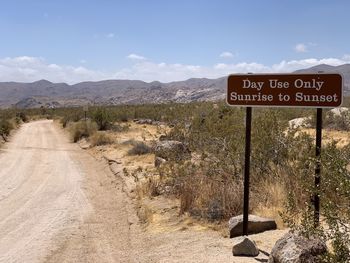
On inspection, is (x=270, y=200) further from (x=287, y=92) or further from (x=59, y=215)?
(x=59, y=215)

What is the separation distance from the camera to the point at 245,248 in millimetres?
6840

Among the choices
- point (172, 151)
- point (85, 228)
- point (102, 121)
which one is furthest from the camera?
point (102, 121)

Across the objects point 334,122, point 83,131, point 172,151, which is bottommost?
point 83,131

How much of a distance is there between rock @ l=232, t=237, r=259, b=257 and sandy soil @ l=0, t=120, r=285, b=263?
0.11m

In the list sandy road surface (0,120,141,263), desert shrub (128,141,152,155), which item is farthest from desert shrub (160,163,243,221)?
desert shrub (128,141,152,155)

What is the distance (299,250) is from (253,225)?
7.56ft

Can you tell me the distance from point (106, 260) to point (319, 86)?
424 centimetres

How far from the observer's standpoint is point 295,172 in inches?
379

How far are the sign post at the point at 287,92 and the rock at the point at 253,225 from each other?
0.58ft

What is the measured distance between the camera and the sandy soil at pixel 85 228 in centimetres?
768

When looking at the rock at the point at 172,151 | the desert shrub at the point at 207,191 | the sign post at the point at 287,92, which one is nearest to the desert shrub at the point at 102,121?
the rock at the point at 172,151

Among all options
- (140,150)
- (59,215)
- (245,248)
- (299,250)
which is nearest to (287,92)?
(245,248)

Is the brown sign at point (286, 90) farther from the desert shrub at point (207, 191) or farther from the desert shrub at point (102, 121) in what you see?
the desert shrub at point (102, 121)

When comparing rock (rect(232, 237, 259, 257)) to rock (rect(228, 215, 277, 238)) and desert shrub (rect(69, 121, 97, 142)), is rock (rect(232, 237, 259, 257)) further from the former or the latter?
desert shrub (rect(69, 121, 97, 142))
